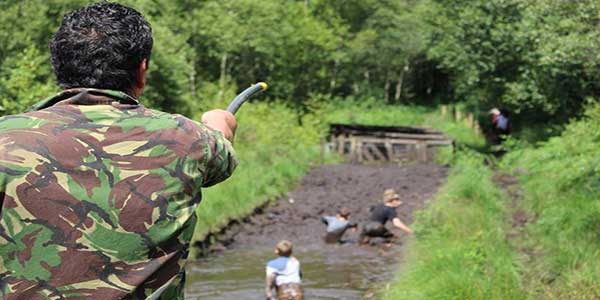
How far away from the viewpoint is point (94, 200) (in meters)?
2.23

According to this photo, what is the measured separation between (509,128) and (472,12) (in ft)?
12.0

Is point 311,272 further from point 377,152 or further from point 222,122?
point 377,152

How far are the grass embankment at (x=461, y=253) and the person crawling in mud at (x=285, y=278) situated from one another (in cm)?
94

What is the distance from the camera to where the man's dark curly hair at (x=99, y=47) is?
91.8 inches

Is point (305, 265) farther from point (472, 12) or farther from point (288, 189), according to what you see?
point (472, 12)

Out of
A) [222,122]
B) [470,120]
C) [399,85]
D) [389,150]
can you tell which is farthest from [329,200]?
[399,85]

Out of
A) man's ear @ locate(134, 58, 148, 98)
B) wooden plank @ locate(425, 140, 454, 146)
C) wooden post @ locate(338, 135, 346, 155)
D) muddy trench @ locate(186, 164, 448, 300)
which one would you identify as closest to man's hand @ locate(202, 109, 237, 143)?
man's ear @ locate(134, 58, 148, 98)

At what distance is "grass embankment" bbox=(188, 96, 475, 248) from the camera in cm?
1631

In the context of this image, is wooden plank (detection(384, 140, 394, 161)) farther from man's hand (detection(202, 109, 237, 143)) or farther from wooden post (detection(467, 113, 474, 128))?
man's hand (detection(202, 109, 237, 143))

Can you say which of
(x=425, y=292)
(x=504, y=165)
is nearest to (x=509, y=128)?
(x=504, y=165)

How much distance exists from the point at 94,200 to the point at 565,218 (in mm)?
10312

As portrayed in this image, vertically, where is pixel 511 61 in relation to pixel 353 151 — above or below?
above

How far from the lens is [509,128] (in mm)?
28359

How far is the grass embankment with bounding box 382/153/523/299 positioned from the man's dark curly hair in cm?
586
